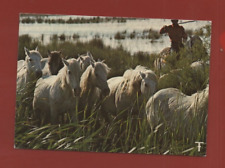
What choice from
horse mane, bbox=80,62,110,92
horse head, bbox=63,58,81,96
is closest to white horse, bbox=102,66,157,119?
horse mane, bbox=80,62,110,92

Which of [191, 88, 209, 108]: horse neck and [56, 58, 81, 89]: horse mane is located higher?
[56, 58, 81, 89]: horse mane

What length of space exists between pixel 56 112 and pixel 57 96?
14 centimetres

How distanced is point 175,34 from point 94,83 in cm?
80

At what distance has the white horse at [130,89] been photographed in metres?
4.74

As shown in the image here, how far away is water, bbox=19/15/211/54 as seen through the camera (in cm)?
474

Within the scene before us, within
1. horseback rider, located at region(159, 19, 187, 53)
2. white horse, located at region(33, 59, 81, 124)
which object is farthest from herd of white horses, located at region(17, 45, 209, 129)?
horseback rider, located at region(159, 19, 187, 53)


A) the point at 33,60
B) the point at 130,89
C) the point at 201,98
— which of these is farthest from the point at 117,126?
the point at 33,60

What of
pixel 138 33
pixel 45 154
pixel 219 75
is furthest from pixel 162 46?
pixel 45 154

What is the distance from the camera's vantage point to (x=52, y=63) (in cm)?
480

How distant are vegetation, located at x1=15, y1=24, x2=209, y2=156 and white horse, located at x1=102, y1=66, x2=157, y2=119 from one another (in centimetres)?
5

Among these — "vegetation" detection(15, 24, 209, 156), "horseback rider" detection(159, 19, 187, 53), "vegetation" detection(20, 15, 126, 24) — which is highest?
"vegetation" detection(20, 15, 126, 24)

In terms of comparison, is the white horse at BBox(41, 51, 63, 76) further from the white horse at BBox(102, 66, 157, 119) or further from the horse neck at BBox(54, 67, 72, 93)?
the white horse at BBox(102, 66, 157, 119)

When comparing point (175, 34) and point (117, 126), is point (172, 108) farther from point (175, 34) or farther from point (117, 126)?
point (175, 34)

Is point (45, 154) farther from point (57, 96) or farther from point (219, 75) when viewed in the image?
point (219, 75)
